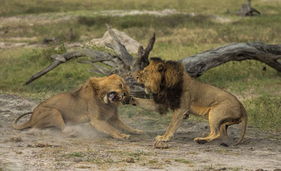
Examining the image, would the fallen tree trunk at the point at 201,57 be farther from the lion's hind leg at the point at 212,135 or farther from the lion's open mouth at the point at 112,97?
the lion's hind leg at the point at 212,135

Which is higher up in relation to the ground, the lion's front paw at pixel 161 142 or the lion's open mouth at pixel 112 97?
the lion's open mouth at pixel 112 97

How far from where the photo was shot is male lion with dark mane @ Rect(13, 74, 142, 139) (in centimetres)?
748

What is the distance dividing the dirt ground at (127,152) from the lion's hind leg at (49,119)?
0.29 ft

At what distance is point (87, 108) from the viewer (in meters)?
7.67

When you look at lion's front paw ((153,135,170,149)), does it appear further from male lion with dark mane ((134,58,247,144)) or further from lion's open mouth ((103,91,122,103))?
lion's open mouth ((103,91,122,103))

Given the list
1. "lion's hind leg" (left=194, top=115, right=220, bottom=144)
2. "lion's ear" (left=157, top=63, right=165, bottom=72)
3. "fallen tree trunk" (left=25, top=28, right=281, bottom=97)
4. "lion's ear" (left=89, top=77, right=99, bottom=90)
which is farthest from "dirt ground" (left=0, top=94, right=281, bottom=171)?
"fallen tree trunk" (left=25, top=28, right=281, bottom=97)

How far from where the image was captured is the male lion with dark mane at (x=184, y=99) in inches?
286

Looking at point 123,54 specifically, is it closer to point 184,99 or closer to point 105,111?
point 105,111

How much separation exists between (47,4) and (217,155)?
1122 inches

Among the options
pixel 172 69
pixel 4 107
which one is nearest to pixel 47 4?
pixel 4 107

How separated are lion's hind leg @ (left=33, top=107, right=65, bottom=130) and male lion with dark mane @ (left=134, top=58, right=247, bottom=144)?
1103 mm

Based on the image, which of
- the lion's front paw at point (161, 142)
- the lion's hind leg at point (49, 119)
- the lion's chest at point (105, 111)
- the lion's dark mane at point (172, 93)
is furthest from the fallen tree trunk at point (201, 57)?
the lion's front paw at point (161, 142)

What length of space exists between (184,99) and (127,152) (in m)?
1.25

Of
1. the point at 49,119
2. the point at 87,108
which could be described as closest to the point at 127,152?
the point at 87,108
